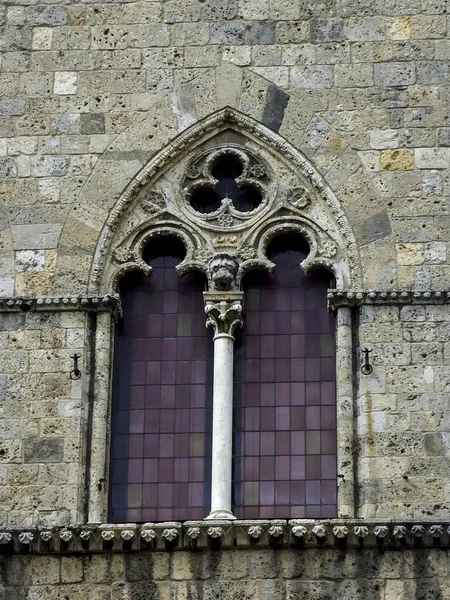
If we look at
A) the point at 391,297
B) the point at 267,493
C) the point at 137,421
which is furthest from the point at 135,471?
the point at 391,297

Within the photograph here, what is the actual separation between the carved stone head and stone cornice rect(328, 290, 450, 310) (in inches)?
39.8

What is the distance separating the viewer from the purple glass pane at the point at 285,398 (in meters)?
19.5

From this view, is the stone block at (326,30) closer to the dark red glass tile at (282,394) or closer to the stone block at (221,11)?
the stone block at (221,11)

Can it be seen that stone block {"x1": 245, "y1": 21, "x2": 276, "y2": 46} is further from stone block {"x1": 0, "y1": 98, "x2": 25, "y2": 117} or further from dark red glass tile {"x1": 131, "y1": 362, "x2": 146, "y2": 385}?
dark red glass tile {"x1": 131, "y1": 362, "x2": 146, "y2": 385}

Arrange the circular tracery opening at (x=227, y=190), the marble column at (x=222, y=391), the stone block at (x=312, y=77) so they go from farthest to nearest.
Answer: the stone block at (x=312, y=77), the circular tracery opening at (x=227, y=190), the marble column at (x=222, y=391)

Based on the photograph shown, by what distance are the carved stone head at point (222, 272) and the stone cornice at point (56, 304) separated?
96 centimetres

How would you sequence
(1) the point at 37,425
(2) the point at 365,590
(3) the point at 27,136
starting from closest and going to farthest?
1. (2) the point at 365,590
2. (1) the point at 37,425
3. (3) the point at 27,136

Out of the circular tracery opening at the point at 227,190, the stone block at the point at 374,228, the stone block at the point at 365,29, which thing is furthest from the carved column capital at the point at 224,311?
the stone block at the point at 365,29

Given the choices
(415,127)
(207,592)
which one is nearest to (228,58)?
(415,127)

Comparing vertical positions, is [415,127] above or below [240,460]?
above

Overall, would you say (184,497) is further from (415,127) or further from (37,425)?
(415,127)

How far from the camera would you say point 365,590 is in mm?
18438

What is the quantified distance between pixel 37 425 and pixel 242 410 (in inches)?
72.5

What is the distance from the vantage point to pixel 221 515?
62.7 ft
